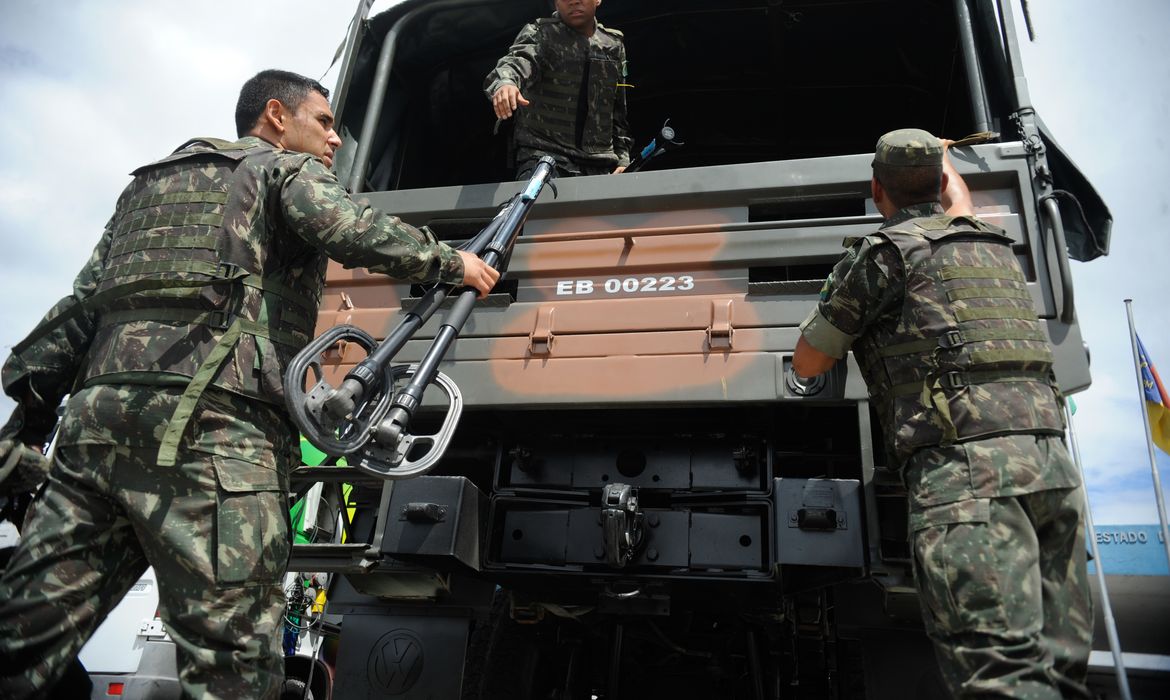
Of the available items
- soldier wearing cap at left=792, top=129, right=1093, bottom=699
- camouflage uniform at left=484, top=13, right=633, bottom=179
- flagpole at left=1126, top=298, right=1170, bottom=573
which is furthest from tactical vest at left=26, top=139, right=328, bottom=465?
flagpole at left=1126, top=298, right=1170, bottom=573

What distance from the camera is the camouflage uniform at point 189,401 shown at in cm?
180

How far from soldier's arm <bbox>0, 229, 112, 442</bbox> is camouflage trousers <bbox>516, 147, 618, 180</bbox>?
6.02 feet

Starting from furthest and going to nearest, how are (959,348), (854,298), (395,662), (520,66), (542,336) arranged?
1. (520,66)
2. (395,662)
3. (542,336)
4. (854,298)
5. (959,348)

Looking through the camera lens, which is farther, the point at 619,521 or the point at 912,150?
the point at 619,521

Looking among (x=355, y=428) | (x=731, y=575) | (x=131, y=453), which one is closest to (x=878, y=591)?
(x=731, y=575)

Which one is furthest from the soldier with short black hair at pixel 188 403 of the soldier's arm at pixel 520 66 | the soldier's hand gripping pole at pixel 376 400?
the soldier's arm at pixel 520 66

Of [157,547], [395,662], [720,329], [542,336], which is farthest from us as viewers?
[395,662]

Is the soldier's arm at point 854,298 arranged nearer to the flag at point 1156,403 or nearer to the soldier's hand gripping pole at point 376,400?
the soldier's hand gripping pole at point 376,400

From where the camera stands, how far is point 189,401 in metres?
1.89

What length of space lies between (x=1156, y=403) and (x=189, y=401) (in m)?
9.00

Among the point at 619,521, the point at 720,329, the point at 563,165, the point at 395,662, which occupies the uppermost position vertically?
the point at 563,165

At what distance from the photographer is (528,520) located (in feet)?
9.41

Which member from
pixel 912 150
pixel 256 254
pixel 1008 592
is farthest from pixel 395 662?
pixel 912 150

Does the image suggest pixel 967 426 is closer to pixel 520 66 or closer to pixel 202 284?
pixel 202 284
